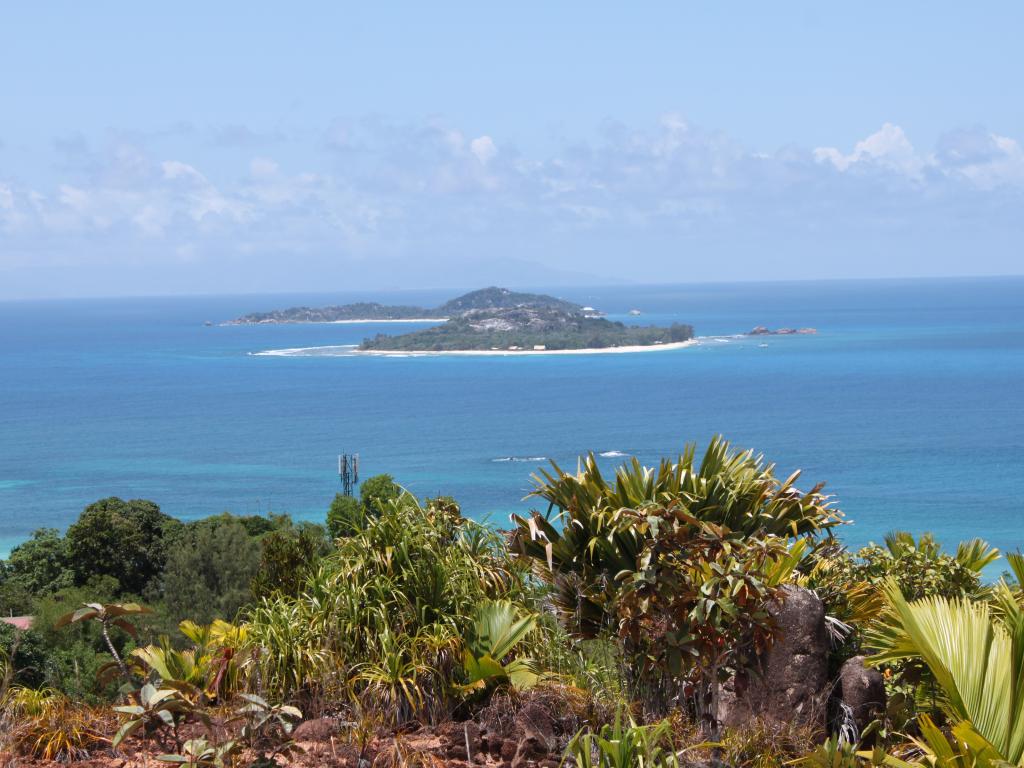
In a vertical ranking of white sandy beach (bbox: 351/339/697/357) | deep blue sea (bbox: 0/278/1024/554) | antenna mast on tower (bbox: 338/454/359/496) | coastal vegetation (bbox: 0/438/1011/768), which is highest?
coastal vegetation (bbox: 0/438/1011/768)

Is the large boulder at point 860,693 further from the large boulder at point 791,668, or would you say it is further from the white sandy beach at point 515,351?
the white sandy beach at point 515,351

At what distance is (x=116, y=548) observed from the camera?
3409 centimetres

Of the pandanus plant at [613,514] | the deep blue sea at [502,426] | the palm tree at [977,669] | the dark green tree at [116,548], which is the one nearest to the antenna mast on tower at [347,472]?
the deep blue sea at [502,426]

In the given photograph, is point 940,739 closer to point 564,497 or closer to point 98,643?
point 564,497

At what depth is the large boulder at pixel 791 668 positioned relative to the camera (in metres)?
8.66

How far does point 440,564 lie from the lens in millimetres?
9031

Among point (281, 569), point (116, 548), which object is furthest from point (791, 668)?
point (116, 548)

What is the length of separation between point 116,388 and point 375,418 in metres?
48.7

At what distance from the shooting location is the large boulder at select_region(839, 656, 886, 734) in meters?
8.64

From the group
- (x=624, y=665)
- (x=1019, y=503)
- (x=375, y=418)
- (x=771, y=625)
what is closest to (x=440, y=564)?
(x=624, y=665)

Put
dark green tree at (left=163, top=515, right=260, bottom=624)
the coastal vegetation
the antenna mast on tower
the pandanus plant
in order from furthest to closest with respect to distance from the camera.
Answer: the antenna mast on tower, dark green tree at (left=163, top=515, right=260, bottom=624), the pandanus plant, the coastal vegetation

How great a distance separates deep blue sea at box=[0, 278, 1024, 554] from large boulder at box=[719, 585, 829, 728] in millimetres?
49469

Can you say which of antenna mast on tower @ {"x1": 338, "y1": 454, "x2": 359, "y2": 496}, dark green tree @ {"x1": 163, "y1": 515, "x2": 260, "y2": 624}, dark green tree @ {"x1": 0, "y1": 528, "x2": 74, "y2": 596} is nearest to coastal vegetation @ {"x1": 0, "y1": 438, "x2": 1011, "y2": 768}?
dark green tree @ {"x1": 163, "y1": 515, "x2": 260, "y2": 624}

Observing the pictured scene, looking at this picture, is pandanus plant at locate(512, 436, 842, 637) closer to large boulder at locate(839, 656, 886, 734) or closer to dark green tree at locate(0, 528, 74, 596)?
large boulder at locate(839, 656, 886, 734)
